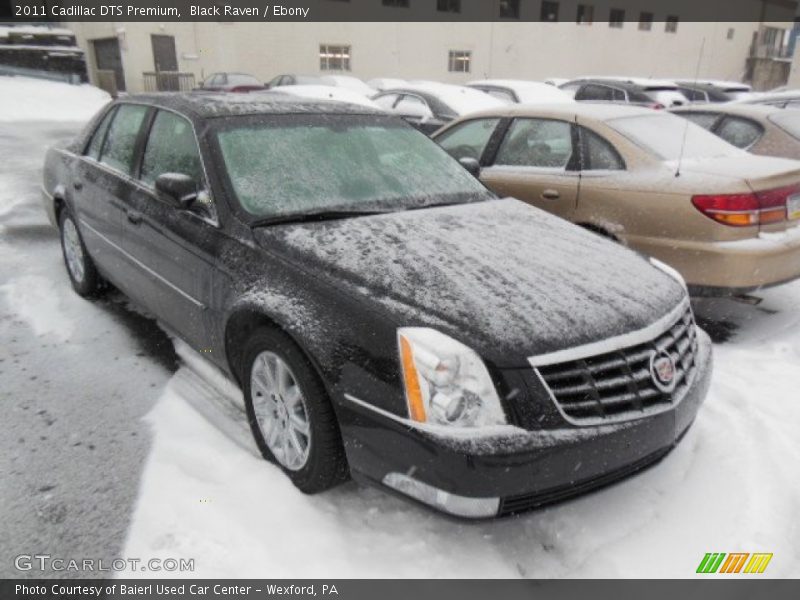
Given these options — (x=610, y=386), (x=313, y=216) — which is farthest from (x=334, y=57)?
(x=610, y=386)

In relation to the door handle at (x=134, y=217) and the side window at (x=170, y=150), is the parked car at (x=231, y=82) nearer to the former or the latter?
the side window at (x=170, y=150)

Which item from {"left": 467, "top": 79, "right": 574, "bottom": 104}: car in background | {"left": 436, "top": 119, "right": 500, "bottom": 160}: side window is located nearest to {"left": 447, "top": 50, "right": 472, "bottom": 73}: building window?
{"left": 467, "top": 79, "right": 574, "bottom": 104}: car in background

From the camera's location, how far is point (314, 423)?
246 centimetres

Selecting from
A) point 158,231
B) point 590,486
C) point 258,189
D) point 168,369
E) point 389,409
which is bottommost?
point 168,369

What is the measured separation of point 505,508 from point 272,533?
949 mm

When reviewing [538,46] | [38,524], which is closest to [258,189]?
[38,524]

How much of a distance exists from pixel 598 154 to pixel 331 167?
243cm

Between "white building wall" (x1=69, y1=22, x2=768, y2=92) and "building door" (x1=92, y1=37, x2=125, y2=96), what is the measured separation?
39 cm

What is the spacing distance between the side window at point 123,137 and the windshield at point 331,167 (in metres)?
1.00

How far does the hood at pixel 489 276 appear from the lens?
226cm

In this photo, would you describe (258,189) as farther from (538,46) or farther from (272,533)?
(538,46)

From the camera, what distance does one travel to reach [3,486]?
2732 mm

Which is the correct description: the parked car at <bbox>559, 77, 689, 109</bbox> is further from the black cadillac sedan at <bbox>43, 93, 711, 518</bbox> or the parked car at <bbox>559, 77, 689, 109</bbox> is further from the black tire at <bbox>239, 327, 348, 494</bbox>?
the black tire at <bbox>239, 327, 348, 494</bbox>

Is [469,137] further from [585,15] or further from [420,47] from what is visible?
[585,15]
